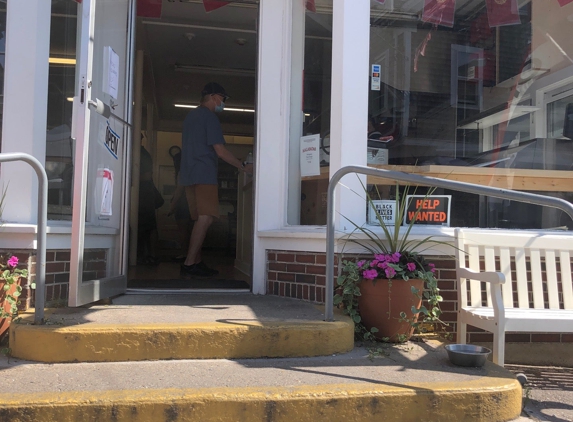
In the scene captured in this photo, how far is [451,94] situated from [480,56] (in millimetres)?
550

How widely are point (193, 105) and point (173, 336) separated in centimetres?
784

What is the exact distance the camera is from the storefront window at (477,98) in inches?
171

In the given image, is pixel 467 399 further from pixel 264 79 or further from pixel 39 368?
pixel 264 79

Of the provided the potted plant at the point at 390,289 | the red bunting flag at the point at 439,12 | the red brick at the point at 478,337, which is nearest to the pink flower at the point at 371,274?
the potted plant at the point at 390,289

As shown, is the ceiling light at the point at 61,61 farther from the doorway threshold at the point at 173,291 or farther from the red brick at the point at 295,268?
the red brick at the point at 295,268

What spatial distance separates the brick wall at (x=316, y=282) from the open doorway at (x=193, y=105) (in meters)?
0.53

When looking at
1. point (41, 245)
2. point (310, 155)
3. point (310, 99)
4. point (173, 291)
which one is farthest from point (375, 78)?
point (41, 245)

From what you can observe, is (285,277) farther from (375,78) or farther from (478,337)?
(375,78)

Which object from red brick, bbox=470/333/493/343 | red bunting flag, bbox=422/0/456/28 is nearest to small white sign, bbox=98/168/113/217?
red brick, bbox=470/333/493/343

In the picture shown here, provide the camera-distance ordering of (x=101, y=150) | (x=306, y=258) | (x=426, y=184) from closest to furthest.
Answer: (x=426, y=184)
(x=101, y=150)
(x=306, y=258)

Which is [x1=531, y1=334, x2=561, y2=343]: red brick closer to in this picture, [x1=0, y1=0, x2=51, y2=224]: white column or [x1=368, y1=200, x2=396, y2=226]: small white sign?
[x1=368, y1=200, x2=396, y2=226]: small white sign

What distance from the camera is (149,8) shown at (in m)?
5.62

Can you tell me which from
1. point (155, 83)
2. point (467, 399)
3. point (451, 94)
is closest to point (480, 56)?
point (451, 94)

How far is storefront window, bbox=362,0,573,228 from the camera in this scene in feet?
14.3
